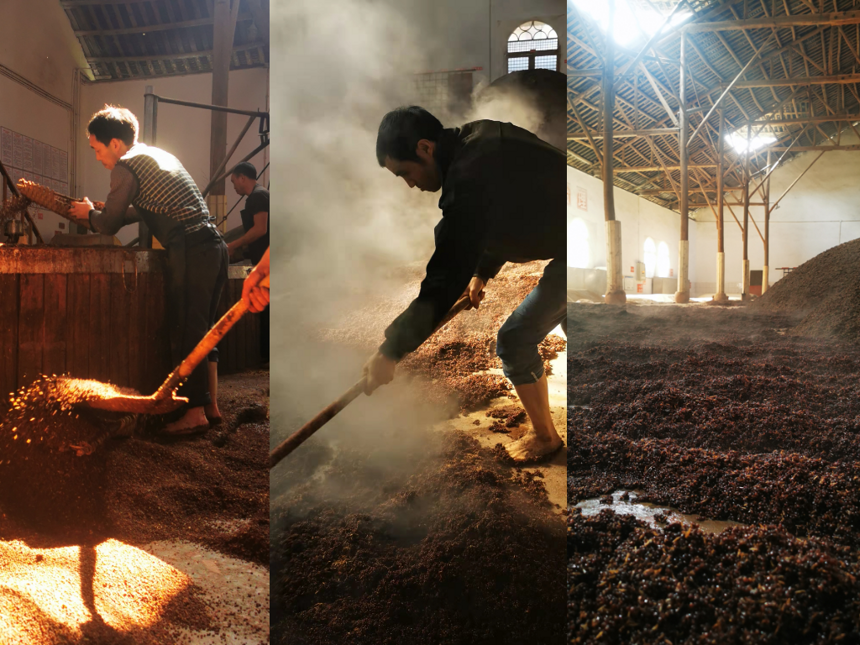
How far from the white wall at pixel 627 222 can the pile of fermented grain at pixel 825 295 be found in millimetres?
3737

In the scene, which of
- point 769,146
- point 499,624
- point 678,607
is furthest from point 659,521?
point 769,146

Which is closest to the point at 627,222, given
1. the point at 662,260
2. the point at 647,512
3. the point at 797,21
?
the point at 662,260

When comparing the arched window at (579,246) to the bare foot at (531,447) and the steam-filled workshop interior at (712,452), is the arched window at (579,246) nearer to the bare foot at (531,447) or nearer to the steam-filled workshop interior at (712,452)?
the steam-filled workshop interior at (712,452)

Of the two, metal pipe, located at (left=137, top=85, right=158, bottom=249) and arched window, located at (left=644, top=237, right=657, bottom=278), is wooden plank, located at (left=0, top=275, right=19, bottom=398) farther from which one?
arched window, located at (left=644, top=237, right=657, bottom=278)

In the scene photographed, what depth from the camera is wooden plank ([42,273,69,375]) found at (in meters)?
1.19

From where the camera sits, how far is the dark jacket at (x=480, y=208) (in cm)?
85

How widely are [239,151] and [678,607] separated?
4.91 ft

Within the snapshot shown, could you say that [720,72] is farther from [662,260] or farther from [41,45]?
[41,45]

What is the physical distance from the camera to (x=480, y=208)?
2.82ft

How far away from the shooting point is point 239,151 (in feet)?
4.15

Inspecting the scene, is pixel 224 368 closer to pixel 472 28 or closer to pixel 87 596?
pixel 87 596

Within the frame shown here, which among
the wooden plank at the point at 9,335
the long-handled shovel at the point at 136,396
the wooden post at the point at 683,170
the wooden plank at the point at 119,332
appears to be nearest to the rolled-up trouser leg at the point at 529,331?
the long-handled shovel at the point at 136,396

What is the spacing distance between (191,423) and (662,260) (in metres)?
20.3

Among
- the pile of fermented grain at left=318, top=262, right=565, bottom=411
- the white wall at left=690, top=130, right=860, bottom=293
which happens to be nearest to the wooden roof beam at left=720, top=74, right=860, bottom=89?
the pile of fermented grain at left=318, top=262, right=565, bottom=411
